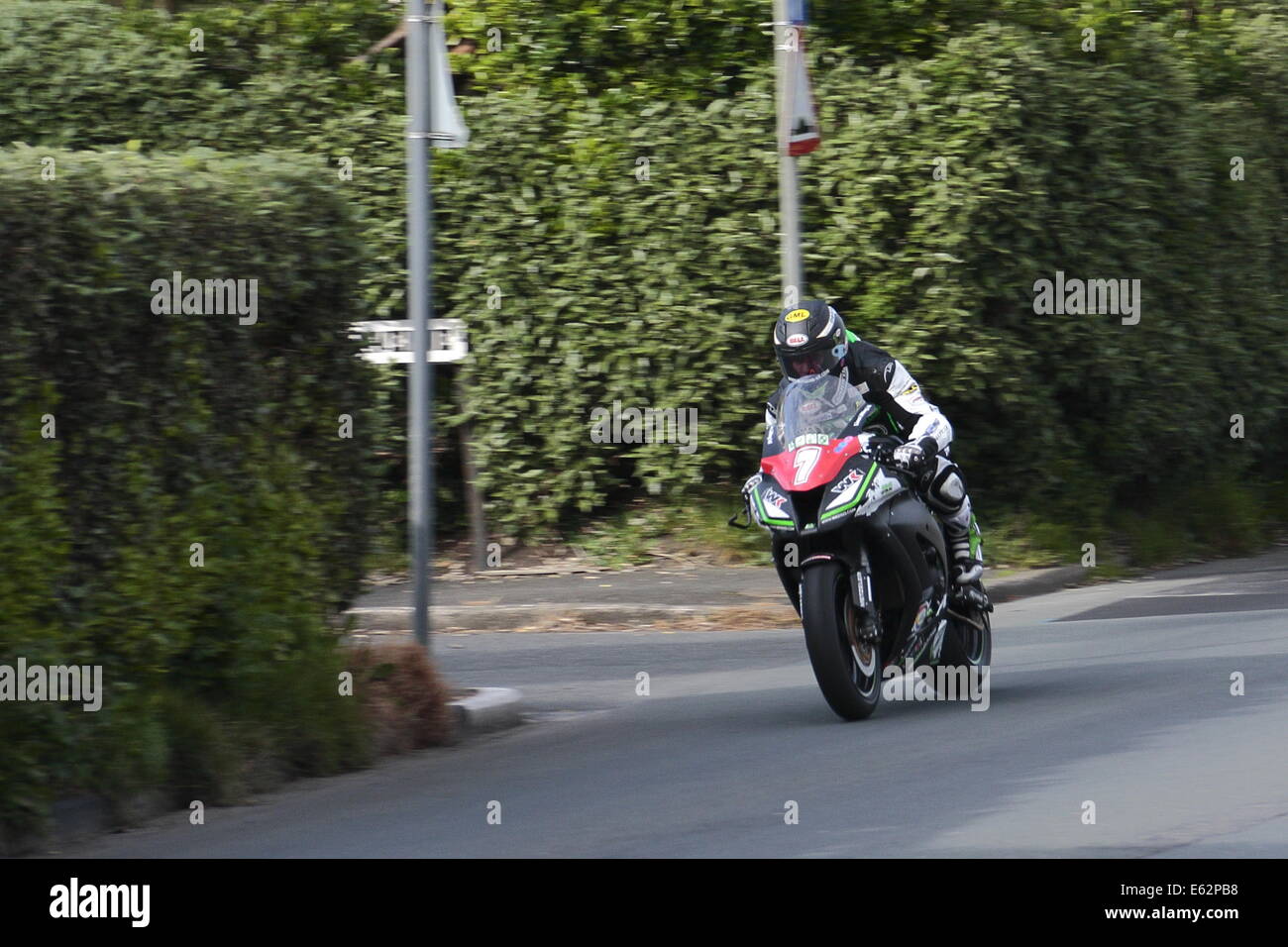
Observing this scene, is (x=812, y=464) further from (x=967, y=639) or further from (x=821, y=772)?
(x=967, y=639)

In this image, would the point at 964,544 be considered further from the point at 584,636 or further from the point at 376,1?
the point at 376,1

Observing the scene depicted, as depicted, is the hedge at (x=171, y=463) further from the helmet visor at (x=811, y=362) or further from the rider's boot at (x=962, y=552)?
the rider's boot at (x=962, y=552)

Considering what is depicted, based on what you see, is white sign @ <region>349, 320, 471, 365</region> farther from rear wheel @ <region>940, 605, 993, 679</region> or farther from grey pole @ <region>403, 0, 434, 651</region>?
rear wheel @ <region>940, 605, 993, 679</region>

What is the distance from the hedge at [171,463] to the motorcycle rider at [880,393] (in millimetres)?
2032

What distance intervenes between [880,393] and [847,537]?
0.81 meters

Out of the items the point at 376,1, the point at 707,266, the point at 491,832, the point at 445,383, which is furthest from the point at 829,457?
the point at 376,1

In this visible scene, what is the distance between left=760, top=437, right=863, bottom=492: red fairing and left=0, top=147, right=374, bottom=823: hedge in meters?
2.03

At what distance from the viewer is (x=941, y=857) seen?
249 inches

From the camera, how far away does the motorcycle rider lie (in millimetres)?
9039

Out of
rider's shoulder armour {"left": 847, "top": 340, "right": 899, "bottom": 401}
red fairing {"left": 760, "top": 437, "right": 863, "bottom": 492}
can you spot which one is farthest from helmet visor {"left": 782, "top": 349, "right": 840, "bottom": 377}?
red fairing {"left": 760, "top": 437, "right": 863, "bottom": 492}

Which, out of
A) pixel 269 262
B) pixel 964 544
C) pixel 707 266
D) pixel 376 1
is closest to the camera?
pixel 269 262

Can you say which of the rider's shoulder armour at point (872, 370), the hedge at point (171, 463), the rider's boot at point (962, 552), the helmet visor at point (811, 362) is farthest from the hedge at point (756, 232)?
the hedge at point (171, 463)

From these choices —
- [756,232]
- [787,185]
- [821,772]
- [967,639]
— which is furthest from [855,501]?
[756,232]
